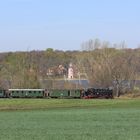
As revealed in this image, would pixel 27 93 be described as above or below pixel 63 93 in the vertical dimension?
below

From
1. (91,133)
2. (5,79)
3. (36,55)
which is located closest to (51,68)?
(36,55)

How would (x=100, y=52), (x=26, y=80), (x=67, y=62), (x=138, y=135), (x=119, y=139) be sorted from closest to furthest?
(x=119, y=139) → (x=138, y=135) → (x=26, y=80) → (x=100, y=52) → (x=67, y=62)

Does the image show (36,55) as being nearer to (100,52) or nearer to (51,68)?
(51,68)

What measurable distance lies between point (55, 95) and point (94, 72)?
60.8ft

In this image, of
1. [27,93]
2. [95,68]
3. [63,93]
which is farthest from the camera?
[95,68]

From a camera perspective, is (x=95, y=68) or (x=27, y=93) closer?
(x=27, y=93)

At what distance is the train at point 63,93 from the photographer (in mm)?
86938

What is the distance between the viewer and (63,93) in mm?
87438

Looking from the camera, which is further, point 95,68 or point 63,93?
point 95,68

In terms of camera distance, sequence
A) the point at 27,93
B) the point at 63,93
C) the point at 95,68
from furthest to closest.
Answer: the point at 95,68 → the point at 27,93 → the point at 63,93

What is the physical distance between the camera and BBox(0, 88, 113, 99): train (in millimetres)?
86938

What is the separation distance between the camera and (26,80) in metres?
101

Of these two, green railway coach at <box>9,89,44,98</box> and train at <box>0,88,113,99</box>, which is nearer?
train at <box>0,88,113,99</box>

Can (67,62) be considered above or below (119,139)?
above
